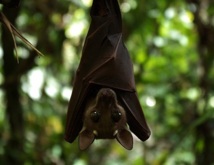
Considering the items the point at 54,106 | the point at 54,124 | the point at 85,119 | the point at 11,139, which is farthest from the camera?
the point at 54,124

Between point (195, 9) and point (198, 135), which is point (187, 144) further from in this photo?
point (195, 9)

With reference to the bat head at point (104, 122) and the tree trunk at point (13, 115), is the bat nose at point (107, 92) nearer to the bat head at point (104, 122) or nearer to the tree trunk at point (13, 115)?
the bat head at point (104, 122)

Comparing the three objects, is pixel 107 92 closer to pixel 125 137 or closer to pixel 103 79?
pixel 103 79

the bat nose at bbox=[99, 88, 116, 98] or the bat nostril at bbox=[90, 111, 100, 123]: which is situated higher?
the bat nose at bbox=[99, 88, 116, 98]

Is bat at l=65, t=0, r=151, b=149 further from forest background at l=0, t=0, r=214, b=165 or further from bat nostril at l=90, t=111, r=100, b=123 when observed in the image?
forest background at l=0, t=0, r=214, b=165

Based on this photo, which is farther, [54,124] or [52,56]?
A: [54,124]

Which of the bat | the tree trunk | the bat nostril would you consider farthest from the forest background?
the bat nostril

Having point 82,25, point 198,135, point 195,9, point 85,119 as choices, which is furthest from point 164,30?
point 85,119

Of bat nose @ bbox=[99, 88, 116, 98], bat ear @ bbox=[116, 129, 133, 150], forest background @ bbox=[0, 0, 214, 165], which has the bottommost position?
forest background @ bbox=[0, 0, 214, 165]
